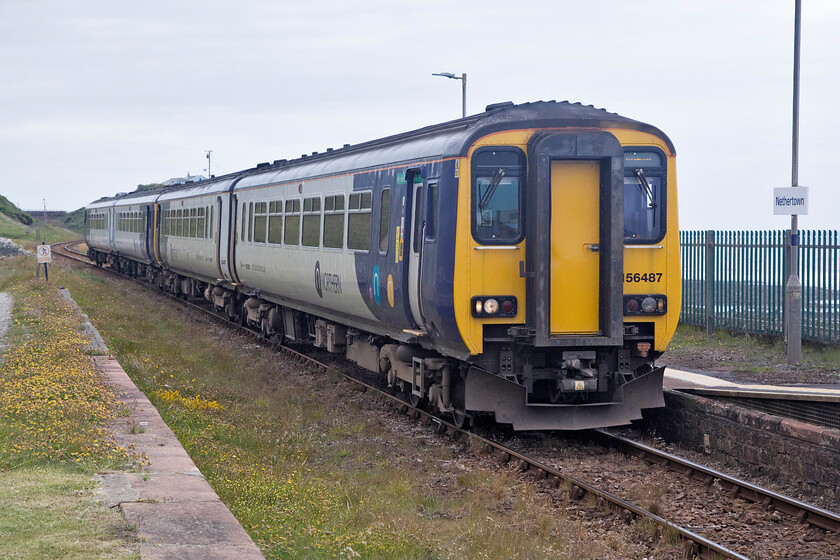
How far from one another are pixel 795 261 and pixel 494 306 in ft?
23.8

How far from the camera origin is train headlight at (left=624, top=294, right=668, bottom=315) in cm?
1014

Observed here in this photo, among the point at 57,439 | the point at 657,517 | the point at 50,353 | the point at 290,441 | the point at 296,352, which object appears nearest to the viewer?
the point at 657,517

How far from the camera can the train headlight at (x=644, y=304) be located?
1014cm

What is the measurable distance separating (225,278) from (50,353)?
8.87 m

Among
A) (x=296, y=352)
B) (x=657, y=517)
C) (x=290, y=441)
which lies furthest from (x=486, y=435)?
(x=296, y=352)

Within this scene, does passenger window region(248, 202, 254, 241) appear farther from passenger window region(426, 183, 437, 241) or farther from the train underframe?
passenger window region(426, 183, 437, 241)

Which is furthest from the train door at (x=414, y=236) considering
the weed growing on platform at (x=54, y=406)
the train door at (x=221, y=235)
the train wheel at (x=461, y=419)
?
the train door at (x=221, y=235)

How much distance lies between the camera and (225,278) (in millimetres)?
22375

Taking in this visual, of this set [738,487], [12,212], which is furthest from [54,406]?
[12,212]

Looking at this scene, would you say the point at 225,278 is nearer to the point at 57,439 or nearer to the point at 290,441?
the point at 290,441

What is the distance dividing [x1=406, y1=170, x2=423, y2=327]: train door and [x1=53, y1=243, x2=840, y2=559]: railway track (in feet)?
4.71

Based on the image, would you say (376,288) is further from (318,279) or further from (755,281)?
(755,281)

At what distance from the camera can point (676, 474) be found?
930 cm

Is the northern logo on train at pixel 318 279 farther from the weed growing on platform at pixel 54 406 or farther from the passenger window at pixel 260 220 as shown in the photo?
the passenger window at pixel 260 220
